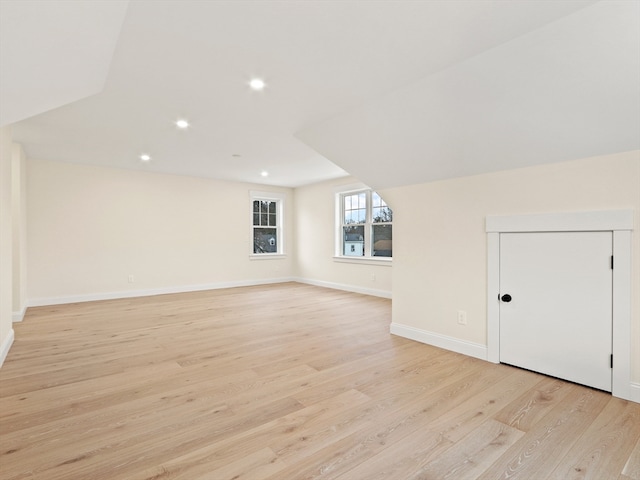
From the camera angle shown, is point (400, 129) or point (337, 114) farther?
point (337, 114)

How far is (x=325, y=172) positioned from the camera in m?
6.34

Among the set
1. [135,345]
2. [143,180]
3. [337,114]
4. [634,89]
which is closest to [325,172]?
[337,114]

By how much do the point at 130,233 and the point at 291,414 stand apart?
5.49m

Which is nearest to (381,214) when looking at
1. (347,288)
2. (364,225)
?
(364,225)

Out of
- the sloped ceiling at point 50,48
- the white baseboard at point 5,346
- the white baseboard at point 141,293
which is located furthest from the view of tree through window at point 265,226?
the sloped ceiling at point 50,48

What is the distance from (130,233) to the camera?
619 centimetres

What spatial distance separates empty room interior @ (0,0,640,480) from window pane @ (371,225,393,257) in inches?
76.8

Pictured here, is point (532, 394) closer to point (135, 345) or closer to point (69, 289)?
point (135, 345)

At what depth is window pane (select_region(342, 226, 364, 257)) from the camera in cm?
673

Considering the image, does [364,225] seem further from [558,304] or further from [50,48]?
[50,48]

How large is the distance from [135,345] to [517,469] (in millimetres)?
3493

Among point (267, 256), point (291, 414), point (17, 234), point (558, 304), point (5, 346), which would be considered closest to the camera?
point (291, 414)

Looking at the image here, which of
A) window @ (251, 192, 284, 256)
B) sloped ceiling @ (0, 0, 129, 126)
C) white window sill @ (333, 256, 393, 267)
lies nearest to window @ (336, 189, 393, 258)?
white window sill @ (333, 256, 393, 267)

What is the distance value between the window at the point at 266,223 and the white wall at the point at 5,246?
4719 millimetres
